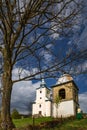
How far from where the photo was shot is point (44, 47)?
12.7 metres

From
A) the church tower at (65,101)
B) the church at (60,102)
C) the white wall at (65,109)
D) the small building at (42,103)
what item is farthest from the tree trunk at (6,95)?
the small building at (42,103)

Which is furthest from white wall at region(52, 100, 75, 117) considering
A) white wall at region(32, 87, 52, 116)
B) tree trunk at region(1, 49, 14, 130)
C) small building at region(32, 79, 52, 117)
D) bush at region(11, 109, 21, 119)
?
tree trunk at region(1, 49, 14, 130)

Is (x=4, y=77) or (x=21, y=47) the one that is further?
(x=21, y=47)

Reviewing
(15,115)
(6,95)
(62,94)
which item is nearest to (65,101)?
(62,94)

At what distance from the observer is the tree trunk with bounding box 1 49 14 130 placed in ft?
35.5

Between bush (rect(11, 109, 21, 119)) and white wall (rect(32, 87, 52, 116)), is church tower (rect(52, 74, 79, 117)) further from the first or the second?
bush (rect(11, 109, 21, 119))

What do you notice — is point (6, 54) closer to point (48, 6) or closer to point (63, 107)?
point (48, 6)

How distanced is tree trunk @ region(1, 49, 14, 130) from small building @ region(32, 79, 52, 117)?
194 feet

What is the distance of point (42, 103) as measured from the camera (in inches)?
3017

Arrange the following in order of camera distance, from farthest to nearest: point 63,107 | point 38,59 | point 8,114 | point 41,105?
point 41,105, point 63,107, point 38,59, point 8,114

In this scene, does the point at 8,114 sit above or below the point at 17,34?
below

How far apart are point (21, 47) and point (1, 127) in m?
4.24

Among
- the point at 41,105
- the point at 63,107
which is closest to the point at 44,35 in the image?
the point at 63,107

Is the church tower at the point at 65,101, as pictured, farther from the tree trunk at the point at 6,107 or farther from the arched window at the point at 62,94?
the tree trunk at the point at 6,107
